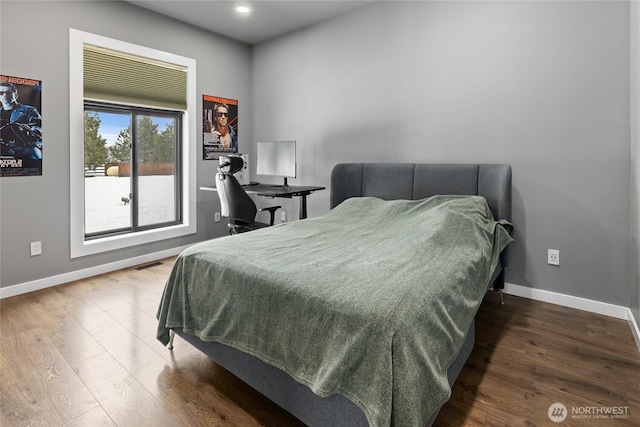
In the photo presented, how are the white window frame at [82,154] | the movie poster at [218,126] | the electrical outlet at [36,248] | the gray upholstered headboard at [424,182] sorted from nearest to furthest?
1. the gray upholstered headboard at [424,182]
2. the electrical outlet at [36,248]
3. the white window frame at [82,154]
4. the movie poster at [218,126]

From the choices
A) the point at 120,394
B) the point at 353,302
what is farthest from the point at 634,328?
the point at 120,394

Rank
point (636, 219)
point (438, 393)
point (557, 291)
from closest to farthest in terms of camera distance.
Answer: point (438, 393)
point (636, 219)
point (557, 291)

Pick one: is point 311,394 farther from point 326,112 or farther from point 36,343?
point 326,112

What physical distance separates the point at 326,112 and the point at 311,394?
320cm

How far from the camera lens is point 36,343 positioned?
2174 mm

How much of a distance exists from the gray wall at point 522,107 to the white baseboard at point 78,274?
7.60ft

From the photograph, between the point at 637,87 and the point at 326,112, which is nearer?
the point at 637,87

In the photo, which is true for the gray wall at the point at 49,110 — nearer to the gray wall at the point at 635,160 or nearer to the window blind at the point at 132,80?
the window blind at the point at 132,80

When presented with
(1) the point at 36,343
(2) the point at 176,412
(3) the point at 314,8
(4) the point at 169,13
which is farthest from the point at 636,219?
(4) the point at 169,13

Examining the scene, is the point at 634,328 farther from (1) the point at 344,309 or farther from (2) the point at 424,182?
(1) the point at 344,309

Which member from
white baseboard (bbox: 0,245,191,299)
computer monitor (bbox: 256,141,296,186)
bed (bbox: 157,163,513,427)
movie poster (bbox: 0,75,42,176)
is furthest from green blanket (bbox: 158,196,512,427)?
movie poster (bbox: 0,75,42,176)

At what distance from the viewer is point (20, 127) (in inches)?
114

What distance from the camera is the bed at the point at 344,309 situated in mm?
1141

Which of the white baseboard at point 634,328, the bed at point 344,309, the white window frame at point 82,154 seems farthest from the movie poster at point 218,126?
the white baseboard at point 634,328
